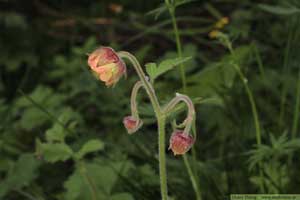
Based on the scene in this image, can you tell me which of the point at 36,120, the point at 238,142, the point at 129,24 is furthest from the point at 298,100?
the point at 129,24

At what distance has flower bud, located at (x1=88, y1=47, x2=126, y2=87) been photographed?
148 centimetres

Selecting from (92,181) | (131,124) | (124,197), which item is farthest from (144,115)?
(131,124)

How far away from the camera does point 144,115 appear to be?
2.28 m

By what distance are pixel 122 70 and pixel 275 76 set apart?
1118mm

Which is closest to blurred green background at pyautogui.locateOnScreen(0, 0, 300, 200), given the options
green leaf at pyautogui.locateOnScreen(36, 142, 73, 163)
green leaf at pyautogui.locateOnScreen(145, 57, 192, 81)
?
green leaf at pyautogui.locateOnScreen(36, 142, 73, 163)

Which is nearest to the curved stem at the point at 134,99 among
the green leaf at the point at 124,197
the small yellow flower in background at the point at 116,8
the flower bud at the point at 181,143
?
the flower bud at the point at 181,143

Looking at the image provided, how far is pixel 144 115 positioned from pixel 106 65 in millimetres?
818

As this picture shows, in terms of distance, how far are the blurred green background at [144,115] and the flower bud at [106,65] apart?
0.79 ft

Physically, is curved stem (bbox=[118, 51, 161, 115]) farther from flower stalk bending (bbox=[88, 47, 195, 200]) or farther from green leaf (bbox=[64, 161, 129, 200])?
green leaf (bbox=[64, 161, 129, 200])

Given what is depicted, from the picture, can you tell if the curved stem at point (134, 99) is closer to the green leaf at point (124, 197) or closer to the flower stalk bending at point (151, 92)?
the flower stalk bending at point (151, 92)

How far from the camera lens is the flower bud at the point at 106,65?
1476 mm

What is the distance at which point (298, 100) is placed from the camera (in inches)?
79.0

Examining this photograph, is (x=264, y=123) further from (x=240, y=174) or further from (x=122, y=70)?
(x=122, y=70)

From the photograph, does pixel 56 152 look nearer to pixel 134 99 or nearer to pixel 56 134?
pixel 56 134
